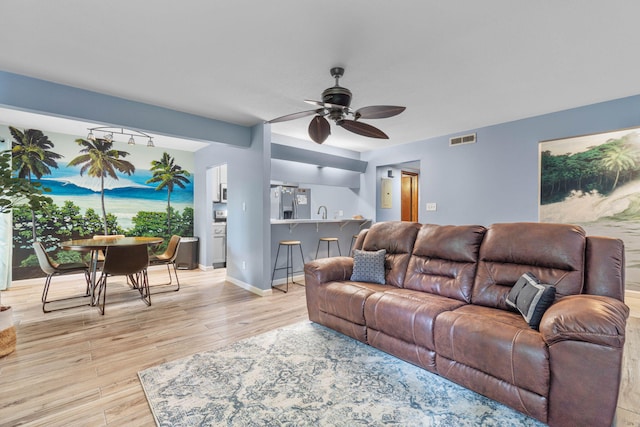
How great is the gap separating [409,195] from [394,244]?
4389 millimetres

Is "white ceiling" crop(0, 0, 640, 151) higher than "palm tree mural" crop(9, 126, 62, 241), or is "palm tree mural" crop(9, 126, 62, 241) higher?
"white ceiling" crop(0, 0, 640, 151)

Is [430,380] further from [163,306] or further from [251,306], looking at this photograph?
[163,306]

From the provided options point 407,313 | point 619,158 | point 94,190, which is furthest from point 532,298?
point 94,190

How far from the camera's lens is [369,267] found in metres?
3.09

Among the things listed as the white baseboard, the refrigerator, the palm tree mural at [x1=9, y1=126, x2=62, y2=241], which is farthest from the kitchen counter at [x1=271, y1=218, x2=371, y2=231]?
the palm tree mural at [x1=9, y1=126, x2=62, y2=241]

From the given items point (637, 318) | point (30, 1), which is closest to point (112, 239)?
point (30, 1)

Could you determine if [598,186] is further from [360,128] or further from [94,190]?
[94,190]

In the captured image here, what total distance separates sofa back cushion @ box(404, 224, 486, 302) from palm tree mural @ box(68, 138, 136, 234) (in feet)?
17.9

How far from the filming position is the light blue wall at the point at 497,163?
12.2ft

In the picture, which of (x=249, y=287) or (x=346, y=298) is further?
(x=249, y=287)

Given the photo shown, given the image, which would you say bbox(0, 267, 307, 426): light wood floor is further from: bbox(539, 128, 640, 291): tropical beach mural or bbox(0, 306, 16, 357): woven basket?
bbox(539, 128, 640, 291): tropical beach mural

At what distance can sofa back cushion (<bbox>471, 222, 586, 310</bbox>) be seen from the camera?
209 cm

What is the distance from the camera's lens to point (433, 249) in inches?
112

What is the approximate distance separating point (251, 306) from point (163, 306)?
1.10 meters
